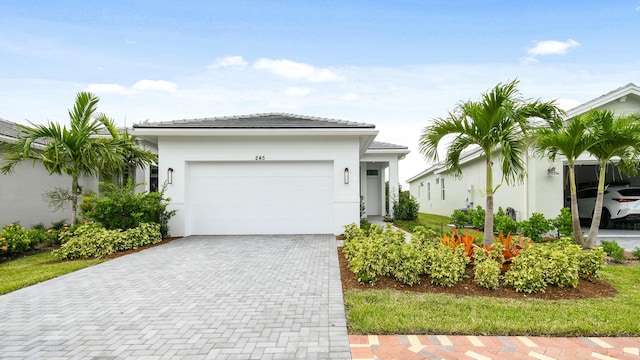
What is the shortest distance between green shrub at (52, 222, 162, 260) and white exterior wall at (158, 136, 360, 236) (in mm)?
1480

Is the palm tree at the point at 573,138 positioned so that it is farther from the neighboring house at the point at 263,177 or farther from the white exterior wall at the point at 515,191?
the neighboring house at the point at 263,177

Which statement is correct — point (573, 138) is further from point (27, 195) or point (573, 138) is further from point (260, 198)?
point (27, 195)

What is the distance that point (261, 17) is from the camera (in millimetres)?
10766

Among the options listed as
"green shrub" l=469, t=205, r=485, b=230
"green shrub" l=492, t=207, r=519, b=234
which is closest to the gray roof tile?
"green shrub" l=469, t=205, r=485, b=230

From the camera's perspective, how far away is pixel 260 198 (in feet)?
33.3

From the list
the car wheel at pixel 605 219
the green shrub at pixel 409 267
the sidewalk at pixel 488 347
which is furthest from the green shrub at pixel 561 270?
the car wheel at pixel 605 219

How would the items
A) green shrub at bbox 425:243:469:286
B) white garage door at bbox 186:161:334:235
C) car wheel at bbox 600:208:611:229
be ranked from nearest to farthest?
green shrub at bbox 425:243:469:286 < white garage door at bbox 186:161:334:235 < car wheel at bbox 600:208:611:229

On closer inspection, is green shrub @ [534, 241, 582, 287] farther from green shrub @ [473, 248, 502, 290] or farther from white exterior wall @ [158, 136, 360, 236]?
white exterior wall @ [158, 136, 360, 236]

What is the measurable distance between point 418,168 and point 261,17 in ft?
59.6

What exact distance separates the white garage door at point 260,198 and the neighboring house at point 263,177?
0.03 meters

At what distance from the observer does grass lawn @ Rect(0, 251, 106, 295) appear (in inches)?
206

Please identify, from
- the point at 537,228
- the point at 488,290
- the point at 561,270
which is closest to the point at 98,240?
the point at 488,290

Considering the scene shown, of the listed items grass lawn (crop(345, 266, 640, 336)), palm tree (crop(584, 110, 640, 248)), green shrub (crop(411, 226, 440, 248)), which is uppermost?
palm tree (crop(584, 110, 640, 248))

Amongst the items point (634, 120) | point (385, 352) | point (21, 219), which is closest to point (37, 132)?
point (21, 219)
